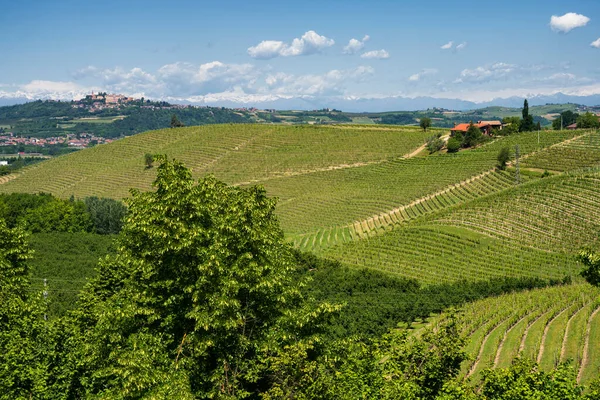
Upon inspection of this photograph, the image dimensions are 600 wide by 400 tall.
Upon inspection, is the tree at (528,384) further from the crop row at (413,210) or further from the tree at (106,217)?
the tree at (106,217)

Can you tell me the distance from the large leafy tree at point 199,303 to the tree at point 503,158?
6705 centimetres

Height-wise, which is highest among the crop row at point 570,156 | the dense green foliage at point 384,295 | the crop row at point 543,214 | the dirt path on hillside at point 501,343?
the crop row at point 570,156

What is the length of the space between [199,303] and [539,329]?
20.8 metres

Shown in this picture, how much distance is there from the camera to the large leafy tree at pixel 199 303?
1758cm

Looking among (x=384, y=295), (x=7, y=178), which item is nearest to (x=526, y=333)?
(x=384, y=295)

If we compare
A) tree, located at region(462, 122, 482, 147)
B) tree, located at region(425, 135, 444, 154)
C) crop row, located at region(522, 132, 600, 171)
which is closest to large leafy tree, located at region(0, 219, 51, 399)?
crop row, located at region(522, 132, 600, 171)

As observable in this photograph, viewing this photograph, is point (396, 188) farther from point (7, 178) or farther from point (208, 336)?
point (7, 178)

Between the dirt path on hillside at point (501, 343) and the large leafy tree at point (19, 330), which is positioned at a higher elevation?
the large leafy tree at point (19, 330)

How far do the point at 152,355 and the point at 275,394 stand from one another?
4.08m

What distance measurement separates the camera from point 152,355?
16.6 m

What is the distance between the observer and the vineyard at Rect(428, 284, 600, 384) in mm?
25625

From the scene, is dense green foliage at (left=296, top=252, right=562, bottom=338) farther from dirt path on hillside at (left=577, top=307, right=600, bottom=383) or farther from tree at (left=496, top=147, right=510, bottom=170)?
tree at (left=496, top=147, right=510, bottom=170)

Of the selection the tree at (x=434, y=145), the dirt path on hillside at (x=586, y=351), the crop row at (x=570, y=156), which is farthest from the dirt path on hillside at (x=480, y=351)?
the tree at (x=434, y=145)

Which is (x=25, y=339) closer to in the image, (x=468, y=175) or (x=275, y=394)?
(x=275, y=394)
